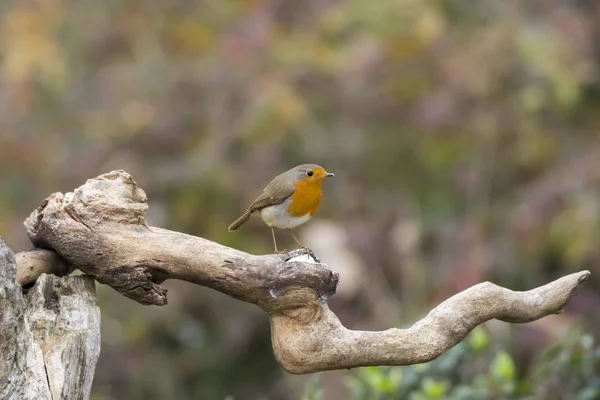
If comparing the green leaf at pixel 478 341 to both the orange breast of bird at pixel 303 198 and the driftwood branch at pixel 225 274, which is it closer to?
the orange breast of bird at pixel 303 198

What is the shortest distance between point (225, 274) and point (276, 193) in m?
0.92

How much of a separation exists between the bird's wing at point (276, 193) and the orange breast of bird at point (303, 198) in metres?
0.02

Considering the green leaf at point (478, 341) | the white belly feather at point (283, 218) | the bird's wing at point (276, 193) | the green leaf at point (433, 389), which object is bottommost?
the green leaf at point (433, 389)

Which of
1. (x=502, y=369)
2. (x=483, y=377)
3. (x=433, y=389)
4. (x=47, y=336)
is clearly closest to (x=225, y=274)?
(x=47, y=336)

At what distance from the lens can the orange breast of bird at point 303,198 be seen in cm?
341

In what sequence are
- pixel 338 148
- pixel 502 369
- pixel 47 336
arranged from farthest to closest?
1. pixel 338 148
2. pixel 502 369
3. pixel 47 336

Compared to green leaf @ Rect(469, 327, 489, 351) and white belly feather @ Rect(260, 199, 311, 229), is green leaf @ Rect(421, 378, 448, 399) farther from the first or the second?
white belly feather @ Rect(260, 199, 311, 229)

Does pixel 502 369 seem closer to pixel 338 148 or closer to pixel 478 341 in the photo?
pixel 478 341

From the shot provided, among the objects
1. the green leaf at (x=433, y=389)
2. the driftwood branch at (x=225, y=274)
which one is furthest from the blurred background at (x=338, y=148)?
the driftwood branch at (x=225, y=274)

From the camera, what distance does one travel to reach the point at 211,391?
22.0ft

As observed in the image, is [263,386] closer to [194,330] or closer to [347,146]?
[194,330]

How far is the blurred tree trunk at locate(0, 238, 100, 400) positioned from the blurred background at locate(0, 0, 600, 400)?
3200 mm

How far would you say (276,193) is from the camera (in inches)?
135

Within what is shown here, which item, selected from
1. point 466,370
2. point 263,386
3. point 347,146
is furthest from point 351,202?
point 466,370
